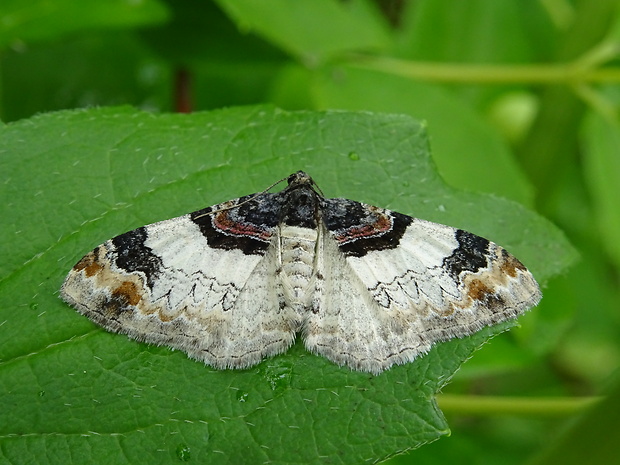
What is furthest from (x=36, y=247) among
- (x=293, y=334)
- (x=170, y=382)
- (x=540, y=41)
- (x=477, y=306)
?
(x=540, y=41)

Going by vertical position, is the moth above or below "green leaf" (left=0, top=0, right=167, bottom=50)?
below

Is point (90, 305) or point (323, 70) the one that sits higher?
point (323, 70)

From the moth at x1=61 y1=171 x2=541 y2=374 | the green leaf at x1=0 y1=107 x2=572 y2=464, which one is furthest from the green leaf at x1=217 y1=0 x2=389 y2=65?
the moth at x1=61 y1=171 x2=541 y2=374

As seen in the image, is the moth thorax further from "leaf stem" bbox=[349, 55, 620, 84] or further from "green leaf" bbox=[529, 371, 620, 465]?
"leaf stem" bbox=[349, 55, 620, 84]

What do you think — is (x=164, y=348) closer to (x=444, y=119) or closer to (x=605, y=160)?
(x=444, y=119)

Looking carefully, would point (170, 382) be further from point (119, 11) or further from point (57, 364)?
point (119, 11)

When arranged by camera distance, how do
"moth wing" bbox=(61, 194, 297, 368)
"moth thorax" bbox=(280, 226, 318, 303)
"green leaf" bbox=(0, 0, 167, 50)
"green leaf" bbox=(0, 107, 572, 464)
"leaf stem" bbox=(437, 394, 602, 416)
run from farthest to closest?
"green leaf" bbox=(0, 0, 167, 50)
"leaf stem" bbox=(437, 394, 602, 416)
"moth thorax" bbox=(280, 226, 318, 303)
"moth wing" bbox=(61, 194, 297, 368)
"green leaf" bbox=(0, 107, 572, 464)
